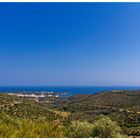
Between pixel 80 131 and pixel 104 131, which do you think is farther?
pixel 104 131

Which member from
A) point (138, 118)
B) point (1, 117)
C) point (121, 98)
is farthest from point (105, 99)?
point (1, 117)

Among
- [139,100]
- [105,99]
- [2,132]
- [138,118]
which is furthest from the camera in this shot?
[105,99]

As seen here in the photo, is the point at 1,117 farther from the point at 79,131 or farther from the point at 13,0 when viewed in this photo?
the point at 13,0

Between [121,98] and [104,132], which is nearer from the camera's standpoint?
[104,132]

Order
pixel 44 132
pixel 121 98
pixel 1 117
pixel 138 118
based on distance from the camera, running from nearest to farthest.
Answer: pixel 44 132 → pixel 1 117 → pixel 138 118 → pixel 121 98

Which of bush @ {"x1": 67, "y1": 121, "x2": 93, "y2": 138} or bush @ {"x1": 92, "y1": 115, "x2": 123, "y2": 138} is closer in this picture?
bush @ {"x1": 67, "y1": 121, "x2": 93, "y2": 138}

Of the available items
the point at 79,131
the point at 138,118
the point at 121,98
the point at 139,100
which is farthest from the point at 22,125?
the point at 121,98

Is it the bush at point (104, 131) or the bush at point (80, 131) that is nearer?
the bush at point (80, 131)

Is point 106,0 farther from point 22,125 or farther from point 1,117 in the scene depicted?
point 1,117

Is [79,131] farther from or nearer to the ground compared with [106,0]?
nearer to the ground
